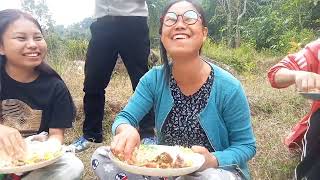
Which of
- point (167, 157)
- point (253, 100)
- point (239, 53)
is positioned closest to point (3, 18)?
point (167, 157)

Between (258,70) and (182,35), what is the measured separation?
595 cm

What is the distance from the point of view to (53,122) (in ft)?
6.98

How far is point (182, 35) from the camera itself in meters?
1.81

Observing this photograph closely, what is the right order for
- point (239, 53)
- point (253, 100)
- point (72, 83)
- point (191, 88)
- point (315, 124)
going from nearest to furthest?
1. point (315, 124)
2. point (191, 88)
3. point (253, 100)
4. point (72, 83)
5. point (239, 53)

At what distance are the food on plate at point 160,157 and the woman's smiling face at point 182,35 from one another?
0.41 meters

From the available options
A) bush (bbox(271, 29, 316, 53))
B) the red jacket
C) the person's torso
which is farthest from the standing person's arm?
bush (bbox(271, 29, 316, 53))

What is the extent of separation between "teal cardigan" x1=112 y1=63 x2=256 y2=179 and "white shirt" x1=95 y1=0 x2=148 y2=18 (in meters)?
1.02

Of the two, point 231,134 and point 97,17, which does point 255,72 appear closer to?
point 97,17

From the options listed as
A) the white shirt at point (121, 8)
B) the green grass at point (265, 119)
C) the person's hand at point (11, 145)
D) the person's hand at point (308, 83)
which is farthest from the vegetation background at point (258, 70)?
the person's hand at point (308, 83)

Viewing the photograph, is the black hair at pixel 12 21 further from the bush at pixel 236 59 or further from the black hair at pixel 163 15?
the bush at pixel 236 59

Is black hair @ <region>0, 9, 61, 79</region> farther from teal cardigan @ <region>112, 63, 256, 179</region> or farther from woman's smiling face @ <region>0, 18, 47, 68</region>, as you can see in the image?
teal cardigan @ <region>112, 63, 256, 179</region>

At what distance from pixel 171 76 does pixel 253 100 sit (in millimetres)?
1983

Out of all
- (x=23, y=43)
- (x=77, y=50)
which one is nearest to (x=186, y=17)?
(x=23, y=43)

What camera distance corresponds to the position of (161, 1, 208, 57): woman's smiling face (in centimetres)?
179
